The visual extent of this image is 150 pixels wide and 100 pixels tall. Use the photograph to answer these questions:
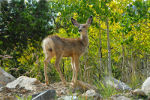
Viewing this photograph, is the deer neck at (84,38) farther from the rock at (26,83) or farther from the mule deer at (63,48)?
the rock at (26,83)

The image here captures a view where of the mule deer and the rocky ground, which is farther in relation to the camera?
the mule deer

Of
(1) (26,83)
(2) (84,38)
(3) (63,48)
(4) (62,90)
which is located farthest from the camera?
(1) (26,83)

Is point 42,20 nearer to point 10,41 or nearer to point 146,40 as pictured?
point 10,41

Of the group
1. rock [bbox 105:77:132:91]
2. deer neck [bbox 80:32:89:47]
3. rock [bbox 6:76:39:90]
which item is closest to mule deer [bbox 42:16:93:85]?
deer neck [bbox 80:32:89:47]

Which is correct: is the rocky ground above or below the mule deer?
below

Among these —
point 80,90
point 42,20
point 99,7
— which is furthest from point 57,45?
point 42,20

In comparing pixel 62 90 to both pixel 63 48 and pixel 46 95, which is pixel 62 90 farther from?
pixel 46 95

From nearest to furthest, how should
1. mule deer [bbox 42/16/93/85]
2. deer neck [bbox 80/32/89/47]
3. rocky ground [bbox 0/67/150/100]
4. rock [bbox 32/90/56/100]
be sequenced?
rock [bbox 32/90/56/100] → rocky ground [bbox 0/67/150/100] → mule deer [bbox 42/16/93/85] → deer neck [bbox 80/32/89/47]

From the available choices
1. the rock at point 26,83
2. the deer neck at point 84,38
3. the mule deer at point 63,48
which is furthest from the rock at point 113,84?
the rock at point 26,83

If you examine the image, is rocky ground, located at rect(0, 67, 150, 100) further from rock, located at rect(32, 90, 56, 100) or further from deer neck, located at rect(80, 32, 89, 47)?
deer neck, located at rect(80, 32, 89, 47)

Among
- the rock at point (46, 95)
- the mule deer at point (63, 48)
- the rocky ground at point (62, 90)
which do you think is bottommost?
the rocky ground at point (62, 90)

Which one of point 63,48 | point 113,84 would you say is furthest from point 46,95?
point 63,48

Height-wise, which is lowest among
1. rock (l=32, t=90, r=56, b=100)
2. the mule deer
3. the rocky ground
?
the rocky ground

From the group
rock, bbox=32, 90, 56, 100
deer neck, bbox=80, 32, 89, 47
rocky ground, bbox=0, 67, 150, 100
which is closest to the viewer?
rock, bbox=32, 90, 56, 100
